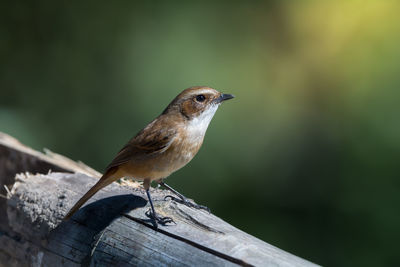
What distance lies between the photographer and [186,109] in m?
3.79

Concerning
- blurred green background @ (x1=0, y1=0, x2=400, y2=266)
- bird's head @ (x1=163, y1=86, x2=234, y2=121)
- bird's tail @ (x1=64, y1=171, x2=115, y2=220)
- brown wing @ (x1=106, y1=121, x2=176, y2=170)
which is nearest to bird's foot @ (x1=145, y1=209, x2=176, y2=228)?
bird's tail @ (x1=64, y1=171, x2=115, y2=220)

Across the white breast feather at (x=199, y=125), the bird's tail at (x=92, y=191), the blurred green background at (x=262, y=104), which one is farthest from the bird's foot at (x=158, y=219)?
the blurred green background at (x=262, y=104)

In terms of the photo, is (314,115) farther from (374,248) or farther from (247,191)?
(374,248)

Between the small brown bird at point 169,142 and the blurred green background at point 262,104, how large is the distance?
122cm

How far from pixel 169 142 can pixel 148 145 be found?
15 centimetres

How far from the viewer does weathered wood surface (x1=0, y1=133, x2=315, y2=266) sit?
2.50m

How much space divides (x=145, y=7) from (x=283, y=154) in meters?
2.17

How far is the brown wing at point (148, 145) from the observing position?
362cm

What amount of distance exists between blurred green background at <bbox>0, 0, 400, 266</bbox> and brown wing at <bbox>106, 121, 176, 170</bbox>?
54.0 inches

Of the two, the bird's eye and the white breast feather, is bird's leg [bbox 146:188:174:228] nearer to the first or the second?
the white breast feather

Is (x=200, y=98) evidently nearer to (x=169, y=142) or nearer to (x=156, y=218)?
(x=169, y=142)

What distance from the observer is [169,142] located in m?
3.64

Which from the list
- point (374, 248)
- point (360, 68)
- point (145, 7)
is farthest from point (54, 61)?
point (374, 248)

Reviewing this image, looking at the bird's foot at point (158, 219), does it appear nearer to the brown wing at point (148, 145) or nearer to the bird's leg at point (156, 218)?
the bird's leg at point (156, 218)
